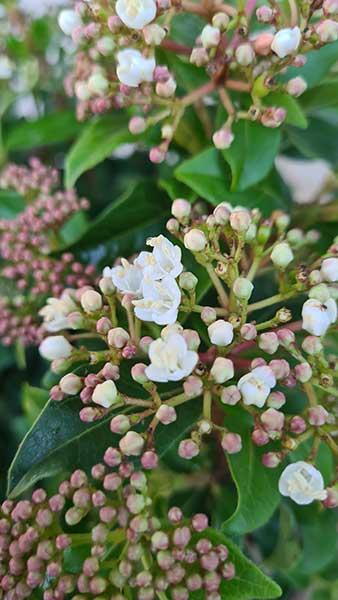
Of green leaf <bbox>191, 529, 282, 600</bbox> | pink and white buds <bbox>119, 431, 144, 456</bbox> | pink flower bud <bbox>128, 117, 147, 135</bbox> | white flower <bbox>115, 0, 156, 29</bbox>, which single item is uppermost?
white flower <bbox>115, 0, 156, 29</bbox>

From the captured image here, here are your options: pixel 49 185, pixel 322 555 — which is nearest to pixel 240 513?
pixel 322 555

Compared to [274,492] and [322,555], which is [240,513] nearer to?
[274,492]

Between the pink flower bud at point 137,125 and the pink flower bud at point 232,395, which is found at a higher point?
the pink flower bud at point 137,125

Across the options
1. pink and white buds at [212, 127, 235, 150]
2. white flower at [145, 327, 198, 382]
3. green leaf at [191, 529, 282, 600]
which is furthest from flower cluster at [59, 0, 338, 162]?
green leaf at [191, 529, 282, 600]

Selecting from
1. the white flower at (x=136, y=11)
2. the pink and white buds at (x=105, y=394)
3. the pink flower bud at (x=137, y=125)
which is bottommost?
the pink and white buds at (x=105, y=394)

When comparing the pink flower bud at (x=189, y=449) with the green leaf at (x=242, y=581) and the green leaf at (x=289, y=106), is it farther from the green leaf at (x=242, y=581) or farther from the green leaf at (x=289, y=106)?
the green leaf at (x=289, y=106)

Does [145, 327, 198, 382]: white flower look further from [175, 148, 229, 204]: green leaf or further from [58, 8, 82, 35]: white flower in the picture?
[58, 8, 82, 35]: white flower

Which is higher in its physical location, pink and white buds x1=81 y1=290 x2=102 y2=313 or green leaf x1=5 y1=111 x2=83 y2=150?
pink and white buds x1=81 y1=290 x2=102 y2=313

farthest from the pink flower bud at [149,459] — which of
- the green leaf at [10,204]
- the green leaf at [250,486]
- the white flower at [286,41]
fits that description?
the green leaf at [10,204]
